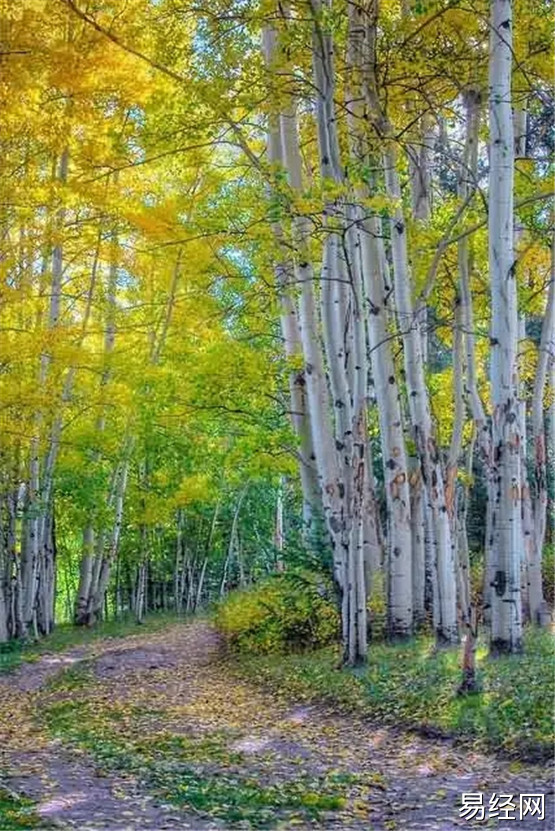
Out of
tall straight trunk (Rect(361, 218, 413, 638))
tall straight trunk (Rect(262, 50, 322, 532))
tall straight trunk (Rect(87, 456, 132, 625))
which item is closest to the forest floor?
tall straight trunk (Rect(361, 218, 413, 638))

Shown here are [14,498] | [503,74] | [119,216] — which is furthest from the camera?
[14,498]

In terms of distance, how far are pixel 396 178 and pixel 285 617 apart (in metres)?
5.92

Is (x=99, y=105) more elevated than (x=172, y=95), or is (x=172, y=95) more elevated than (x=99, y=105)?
(x=99, y=105)

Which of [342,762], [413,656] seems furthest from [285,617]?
[342,762]

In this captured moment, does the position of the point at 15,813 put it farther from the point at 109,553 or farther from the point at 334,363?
the point at 109,553

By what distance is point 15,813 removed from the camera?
4.24 meters

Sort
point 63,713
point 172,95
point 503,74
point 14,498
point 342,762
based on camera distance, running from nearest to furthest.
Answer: point 342,762 → point 503,74 → point 63,713 → point 172,95 → point 14,498

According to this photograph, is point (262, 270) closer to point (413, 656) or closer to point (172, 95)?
point (172, 95)

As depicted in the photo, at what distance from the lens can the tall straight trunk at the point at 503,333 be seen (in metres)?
6.70

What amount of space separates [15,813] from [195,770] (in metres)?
1.56

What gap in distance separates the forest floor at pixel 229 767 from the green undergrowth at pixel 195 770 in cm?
1

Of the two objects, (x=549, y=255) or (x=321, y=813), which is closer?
(x=321, y=813)

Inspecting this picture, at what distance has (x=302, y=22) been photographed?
842 cm

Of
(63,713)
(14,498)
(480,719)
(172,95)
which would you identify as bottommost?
(63,713)
